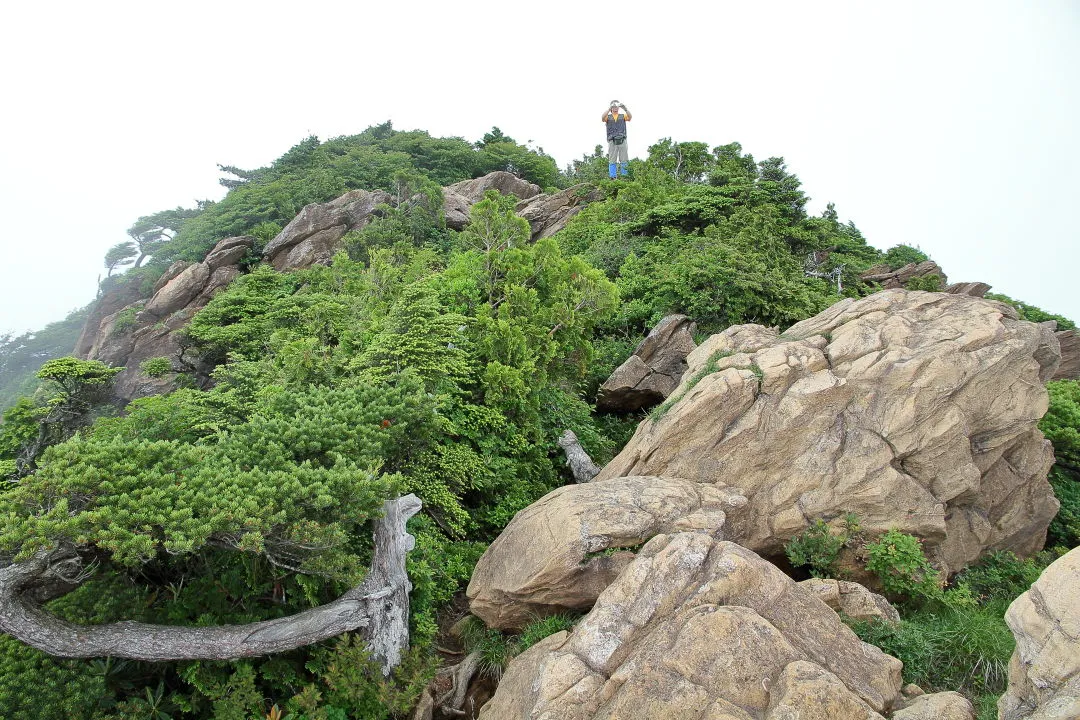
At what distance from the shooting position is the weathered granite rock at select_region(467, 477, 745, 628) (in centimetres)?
726

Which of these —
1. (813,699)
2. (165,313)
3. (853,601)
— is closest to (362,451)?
(813,699)

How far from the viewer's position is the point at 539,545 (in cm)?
757

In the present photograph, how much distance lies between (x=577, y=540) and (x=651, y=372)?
8561 mm

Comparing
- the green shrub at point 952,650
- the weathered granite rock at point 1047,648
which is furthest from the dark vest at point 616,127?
the weathered granite rock at point 1047,648

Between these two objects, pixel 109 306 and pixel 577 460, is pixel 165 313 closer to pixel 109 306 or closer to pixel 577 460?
pixel 109 306

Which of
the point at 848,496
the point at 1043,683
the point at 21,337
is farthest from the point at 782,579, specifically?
the point at 21,337

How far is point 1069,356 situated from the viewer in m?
17.0

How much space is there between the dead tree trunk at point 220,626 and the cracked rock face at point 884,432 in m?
4.31

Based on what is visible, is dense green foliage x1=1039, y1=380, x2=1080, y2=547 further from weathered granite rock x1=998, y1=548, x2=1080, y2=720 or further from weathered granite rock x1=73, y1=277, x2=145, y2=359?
weathered granite rock x1=73, y1=277, x2=145, y2=359

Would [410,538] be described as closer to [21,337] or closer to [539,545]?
[539,545]

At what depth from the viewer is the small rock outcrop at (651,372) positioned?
1489 centimetres

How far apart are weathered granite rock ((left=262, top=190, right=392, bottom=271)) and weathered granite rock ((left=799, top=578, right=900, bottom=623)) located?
26.5 m

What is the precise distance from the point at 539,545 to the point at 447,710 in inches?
92.2

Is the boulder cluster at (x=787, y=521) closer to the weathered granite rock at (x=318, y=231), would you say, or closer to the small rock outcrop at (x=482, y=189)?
the weathered granite rock at (x=318, y=231)
